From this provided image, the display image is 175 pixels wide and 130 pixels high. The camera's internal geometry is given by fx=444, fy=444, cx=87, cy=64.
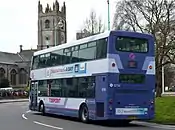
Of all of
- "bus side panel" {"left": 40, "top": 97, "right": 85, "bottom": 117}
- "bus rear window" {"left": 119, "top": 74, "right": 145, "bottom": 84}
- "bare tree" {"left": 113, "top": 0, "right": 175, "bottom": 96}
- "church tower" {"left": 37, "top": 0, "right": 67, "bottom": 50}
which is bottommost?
"bus side panel" {"left": 40, "top": 97, "right": 85, "bottom": 117}

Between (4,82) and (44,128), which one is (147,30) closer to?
(44,128)

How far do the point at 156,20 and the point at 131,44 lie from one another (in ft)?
103

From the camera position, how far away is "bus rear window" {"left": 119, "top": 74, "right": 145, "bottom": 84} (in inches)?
803

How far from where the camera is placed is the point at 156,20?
51344 millimetres

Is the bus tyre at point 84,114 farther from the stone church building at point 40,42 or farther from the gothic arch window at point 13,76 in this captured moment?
the gothic arch window at point 13,76

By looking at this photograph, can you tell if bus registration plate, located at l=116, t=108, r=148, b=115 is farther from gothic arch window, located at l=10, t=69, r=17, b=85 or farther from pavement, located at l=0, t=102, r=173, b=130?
gothic arch window, located at l=10, t=69, r=17, b=85

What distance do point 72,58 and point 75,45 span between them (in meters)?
0.74

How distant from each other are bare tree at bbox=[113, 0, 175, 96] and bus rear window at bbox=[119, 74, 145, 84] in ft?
95.0

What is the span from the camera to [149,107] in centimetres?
2086

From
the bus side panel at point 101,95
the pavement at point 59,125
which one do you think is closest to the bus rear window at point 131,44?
the bus side panel at point 101,95

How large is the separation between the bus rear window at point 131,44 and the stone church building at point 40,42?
342ft

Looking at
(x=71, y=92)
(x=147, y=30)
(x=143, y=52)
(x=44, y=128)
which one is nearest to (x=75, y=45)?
(x=71, y=92)

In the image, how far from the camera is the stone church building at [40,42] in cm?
12606

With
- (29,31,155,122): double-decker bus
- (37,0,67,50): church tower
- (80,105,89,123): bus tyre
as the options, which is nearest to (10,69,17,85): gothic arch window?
(37,0,67,50): church tower
